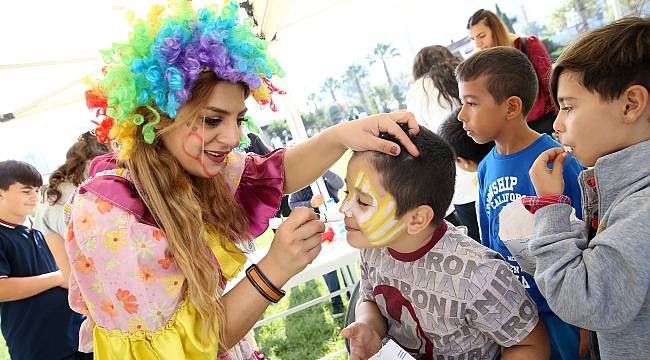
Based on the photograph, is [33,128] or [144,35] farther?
[33,128]

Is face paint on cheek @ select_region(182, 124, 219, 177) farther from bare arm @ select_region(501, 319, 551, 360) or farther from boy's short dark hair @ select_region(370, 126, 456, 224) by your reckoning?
bare arm @ select_region(501, 319, 551, 360)

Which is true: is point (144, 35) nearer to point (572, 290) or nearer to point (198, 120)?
point (198, 120)

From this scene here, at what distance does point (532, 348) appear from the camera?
114 centimetres

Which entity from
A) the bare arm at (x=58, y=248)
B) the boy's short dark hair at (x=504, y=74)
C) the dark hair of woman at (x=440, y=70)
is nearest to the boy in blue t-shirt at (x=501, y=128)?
the boy's short dark hair at (x=504, y=74)

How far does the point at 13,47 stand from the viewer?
339cm

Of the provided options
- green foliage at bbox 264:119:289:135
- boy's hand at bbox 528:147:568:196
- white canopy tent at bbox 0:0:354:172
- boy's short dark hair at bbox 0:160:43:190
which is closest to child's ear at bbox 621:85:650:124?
boy's hand at bbox 528:147:568:196

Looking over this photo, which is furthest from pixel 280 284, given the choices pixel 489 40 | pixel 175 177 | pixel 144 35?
pixel 489 40

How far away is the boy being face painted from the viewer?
4.31ft

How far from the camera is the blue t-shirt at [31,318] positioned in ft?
8.00

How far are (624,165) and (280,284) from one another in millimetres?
884

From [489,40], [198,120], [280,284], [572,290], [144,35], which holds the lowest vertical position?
[572,290]

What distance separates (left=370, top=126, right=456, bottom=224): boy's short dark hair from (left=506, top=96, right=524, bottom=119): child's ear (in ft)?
1.87

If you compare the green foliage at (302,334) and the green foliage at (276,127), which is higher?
the green foliage at (276,127)

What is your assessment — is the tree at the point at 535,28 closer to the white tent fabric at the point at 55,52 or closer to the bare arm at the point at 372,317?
the white tent fabric at the point at 55,52
